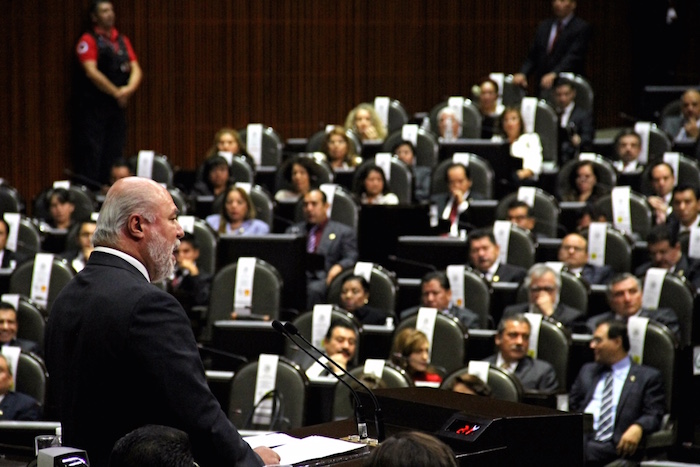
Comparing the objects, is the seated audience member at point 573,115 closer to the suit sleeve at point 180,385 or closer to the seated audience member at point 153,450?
the suit sleeve at point 180,385

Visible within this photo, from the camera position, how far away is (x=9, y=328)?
20.1 ft

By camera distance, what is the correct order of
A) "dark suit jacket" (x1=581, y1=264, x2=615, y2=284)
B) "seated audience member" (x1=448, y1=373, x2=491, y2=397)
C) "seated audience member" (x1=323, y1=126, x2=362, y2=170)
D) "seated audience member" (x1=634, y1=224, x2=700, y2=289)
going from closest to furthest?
"seated audience member" (x1=448, y1=373, x2=491, y2=397)
"seated audience member" (x1=634, y1=224, x2=700, y2=289)
"dark suit jacket" (x1=581, y1=264, x2=615, y2=284)
"seated audience member" (x1=323, y1=126, x2=362, y2=170)

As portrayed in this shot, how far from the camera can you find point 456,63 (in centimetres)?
1205

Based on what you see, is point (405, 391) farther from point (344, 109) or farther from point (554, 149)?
point (344, 109)

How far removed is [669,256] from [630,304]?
0.87m

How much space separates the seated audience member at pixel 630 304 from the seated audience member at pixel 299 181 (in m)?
2.84

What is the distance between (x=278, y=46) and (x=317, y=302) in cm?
504

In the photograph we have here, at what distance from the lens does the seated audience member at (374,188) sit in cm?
816

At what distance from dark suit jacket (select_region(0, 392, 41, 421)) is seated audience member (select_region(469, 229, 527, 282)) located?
2693mm

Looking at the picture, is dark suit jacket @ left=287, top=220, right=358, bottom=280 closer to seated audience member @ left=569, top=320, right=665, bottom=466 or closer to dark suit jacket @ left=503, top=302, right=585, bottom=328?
dark suit jacket @ left=503, top=302, right=585, bottom=328

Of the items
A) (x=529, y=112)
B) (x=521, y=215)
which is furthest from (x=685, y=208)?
(x=529, y=112)

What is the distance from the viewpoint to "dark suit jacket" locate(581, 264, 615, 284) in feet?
23.1

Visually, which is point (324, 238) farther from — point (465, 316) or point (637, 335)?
point (637, 335)

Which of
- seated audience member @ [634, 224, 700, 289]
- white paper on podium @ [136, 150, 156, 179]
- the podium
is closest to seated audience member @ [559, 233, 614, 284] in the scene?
seated audience member @ [634, 224, 700, 289]
